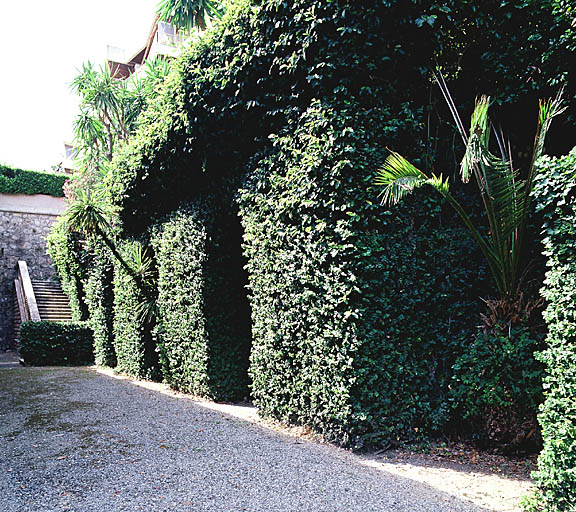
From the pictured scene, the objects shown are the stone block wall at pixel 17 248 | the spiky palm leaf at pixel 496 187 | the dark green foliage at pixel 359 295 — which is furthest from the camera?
the stone block wall at pixel 17 248

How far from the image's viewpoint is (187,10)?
1566 cm

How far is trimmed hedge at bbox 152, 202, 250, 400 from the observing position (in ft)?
25.6

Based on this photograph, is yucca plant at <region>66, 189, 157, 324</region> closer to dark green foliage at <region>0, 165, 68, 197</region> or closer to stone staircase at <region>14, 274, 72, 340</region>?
stone staircase at <region>14, 274, 72, 340</region>

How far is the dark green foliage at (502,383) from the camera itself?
14.9 feet

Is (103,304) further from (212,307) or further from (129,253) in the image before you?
(212,307)

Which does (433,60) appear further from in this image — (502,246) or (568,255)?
(568,255)

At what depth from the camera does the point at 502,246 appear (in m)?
4.70

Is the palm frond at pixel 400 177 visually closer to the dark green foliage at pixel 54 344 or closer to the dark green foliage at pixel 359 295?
the dark green foliage at pixel 359 295

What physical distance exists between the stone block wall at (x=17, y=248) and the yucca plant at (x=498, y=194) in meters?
18.5

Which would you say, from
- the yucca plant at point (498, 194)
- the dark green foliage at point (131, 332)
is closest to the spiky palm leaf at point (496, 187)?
the yucca plant at point (498, 194)

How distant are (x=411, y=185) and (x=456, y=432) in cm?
291

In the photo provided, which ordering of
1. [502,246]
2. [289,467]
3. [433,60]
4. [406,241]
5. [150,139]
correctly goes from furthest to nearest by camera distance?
[150,139] < [433,60] < [406,241] < [502,246] < [289,467]

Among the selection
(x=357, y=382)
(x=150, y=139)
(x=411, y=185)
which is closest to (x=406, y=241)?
(x=411, y=185)

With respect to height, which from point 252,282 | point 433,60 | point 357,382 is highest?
point 433,60
